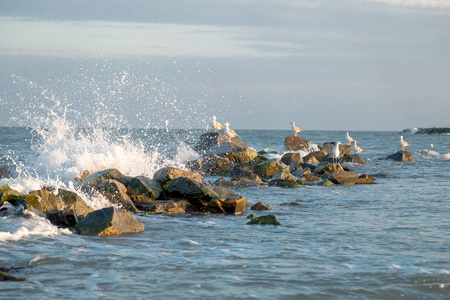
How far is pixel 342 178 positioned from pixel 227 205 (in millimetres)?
6693

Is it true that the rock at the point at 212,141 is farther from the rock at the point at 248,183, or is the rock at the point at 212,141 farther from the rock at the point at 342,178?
the rock at the point at 248,183

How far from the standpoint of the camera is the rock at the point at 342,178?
1534cm

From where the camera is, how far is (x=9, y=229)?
7023 mm

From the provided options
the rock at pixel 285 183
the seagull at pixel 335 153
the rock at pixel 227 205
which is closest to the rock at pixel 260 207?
the rock at pixel 227 205

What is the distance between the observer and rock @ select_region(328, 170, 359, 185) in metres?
15.3

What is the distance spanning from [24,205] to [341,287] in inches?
202

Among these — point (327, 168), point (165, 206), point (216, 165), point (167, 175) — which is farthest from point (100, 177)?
point (327, 168)

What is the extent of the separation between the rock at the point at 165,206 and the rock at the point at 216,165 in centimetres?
758

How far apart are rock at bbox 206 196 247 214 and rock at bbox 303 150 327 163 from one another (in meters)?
11.8

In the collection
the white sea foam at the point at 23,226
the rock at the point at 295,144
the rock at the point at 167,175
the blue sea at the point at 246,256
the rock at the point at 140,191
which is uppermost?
the rock at the point at 295,144

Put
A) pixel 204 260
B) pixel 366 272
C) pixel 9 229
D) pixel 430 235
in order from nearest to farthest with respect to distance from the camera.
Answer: pixel 366 272, pixel 204 260, pixel 9 229, pixel 430 235

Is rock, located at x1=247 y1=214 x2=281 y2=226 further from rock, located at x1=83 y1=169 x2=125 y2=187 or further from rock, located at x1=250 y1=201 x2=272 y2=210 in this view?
rock, located at x1=83 y1=169 x2=125 y2=187

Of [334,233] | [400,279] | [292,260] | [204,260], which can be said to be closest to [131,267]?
[204,260]

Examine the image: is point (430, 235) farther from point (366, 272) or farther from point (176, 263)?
point (176, 263)
